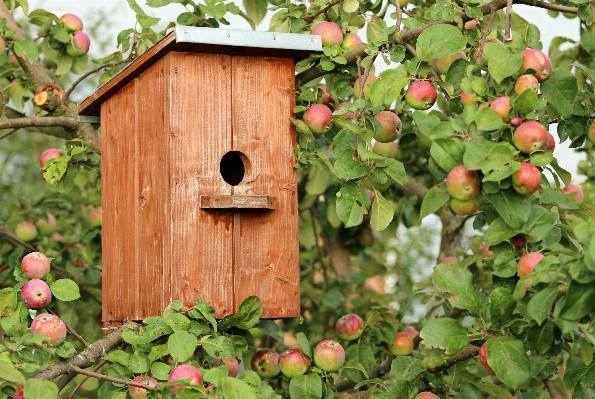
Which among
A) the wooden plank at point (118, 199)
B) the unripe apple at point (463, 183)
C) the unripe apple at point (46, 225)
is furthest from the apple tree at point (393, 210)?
the unripe apple at point (46, 225)

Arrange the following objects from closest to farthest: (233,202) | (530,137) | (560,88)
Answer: (530,137)
(560,88)
(233,202)

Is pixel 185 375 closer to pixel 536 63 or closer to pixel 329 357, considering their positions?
pixel 329 357

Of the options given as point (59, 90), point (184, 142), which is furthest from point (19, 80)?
point (184, 142)

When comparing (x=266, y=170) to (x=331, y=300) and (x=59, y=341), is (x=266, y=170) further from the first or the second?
(x=331, y=300)

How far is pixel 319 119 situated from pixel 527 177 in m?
0.73

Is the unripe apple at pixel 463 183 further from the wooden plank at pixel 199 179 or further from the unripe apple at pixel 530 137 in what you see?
the wooden plank at pixel 199 179

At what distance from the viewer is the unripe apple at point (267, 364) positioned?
101 inches

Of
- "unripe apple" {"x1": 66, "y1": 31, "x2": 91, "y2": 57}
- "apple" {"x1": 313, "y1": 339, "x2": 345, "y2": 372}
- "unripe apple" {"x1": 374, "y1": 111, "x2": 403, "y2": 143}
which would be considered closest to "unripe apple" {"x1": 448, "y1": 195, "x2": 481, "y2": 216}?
"unripe apple" {"x1": 374, "y1": 111, "x2": 403, "y2": 143}

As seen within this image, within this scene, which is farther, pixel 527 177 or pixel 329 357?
pixel 329 357

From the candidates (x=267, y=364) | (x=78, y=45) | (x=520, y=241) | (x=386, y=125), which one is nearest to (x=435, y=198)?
(x=520, y=241)

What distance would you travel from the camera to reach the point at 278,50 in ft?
7.82

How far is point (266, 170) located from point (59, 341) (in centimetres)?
67

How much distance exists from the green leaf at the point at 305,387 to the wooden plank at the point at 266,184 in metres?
Result: 0.17

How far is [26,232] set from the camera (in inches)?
143
